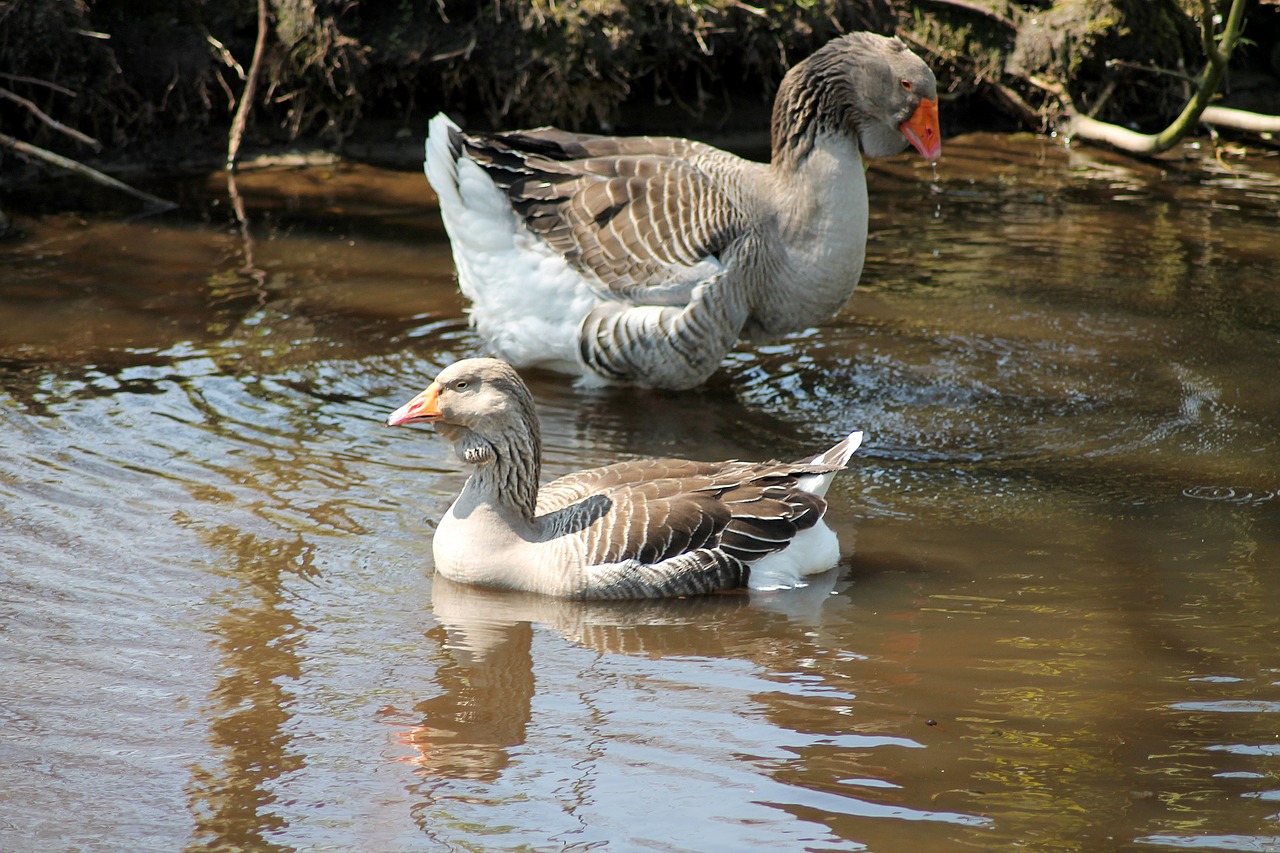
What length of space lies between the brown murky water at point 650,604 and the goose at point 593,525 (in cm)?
12

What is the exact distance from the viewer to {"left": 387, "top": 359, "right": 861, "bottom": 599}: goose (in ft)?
17.1

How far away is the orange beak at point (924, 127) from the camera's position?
7.17 metres

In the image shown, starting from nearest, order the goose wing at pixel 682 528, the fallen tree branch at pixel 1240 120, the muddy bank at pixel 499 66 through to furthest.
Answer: the goose wing at pixel 682 528 → the muddy bank at pixel 499 66 → the fallen tree branch at pixel 1240 120

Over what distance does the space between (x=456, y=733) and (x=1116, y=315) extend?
571 centimetres

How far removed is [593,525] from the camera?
17.3 feet

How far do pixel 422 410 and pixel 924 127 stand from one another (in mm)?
3342

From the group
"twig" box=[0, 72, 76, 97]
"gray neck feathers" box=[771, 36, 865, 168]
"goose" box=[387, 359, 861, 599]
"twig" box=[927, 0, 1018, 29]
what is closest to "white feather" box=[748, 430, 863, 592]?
"goose" box=[387, 359, 861, 599]

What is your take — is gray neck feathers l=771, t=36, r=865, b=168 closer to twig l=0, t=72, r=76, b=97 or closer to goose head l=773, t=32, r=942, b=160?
goose head l=773, t=32, r=942, b=160

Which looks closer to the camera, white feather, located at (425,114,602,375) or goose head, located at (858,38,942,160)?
goose head, located at (858,38,942,160)

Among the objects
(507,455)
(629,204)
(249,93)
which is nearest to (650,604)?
(507,455)

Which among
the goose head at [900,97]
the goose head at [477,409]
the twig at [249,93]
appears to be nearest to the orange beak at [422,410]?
the goose head at [477,409]

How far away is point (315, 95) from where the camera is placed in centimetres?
1181

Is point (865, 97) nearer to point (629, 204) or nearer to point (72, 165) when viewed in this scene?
point (629, 204)

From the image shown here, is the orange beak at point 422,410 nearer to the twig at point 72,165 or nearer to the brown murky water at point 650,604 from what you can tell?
the brown murky water at point 650,604
